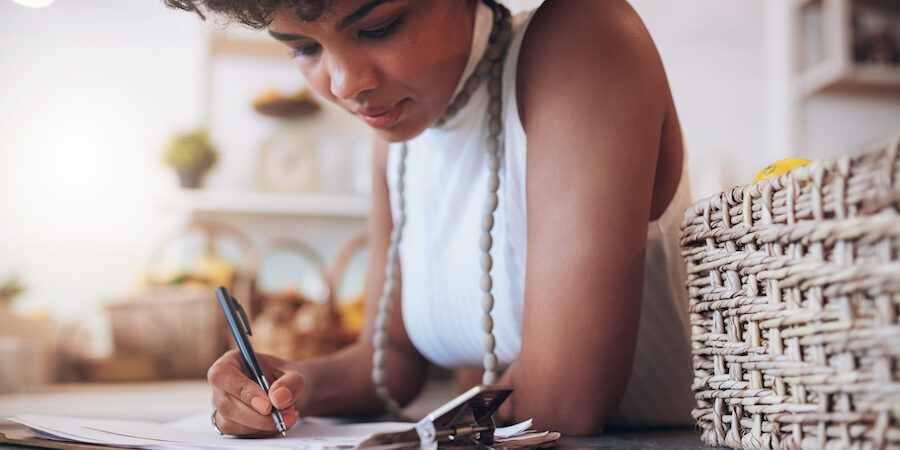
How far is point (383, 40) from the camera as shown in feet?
2.10

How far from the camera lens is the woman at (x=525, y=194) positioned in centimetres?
61

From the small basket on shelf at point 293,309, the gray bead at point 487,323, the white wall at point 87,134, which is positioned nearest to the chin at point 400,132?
the gray bead at point 487,323

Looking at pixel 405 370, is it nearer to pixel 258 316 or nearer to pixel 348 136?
pixel 258 316

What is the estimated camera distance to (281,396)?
59 cm

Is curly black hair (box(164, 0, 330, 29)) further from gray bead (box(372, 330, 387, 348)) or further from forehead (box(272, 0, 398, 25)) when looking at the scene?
gray bead (box(372, 330, 387, 348))

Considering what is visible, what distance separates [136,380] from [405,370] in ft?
3.97

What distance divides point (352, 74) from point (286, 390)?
283 millimetres

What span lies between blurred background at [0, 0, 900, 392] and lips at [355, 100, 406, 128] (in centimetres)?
152

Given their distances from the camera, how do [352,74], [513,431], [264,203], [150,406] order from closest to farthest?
1. [513,431]
2. [352,74]
3. [150,406]
4. [264,203]

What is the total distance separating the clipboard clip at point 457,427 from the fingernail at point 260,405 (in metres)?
0.17

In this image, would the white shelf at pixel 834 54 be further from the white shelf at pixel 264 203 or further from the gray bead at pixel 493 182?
the gray bead at pixel 493 182

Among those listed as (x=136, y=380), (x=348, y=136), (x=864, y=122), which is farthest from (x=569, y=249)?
(x=864, y=122)

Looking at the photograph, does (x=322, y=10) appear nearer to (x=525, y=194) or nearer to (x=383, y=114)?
(x=383, y=114)

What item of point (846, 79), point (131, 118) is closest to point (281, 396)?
point (131, 118)
